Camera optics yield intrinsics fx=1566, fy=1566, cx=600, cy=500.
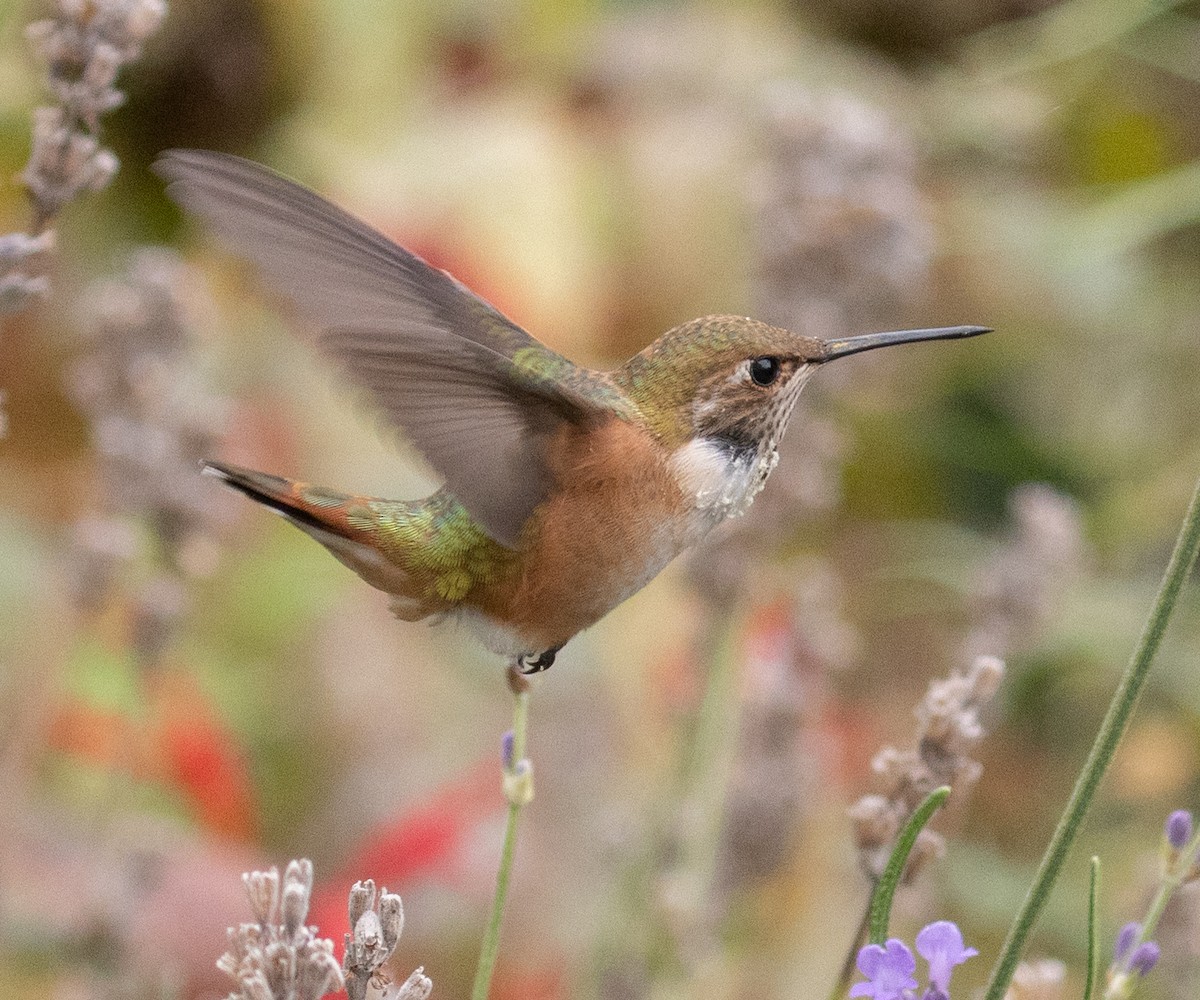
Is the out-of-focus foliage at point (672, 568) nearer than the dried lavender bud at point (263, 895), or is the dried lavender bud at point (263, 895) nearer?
the dried lavender bud at point (263, 895)

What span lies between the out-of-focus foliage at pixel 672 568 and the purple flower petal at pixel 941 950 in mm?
488

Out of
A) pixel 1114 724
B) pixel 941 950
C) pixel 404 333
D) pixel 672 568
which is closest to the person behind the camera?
pixel 1114 724

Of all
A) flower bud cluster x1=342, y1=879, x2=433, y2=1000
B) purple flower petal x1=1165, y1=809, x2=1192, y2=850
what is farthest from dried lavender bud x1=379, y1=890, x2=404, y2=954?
purple flower petal x1=1165, y1=809, x2=1192, y2=850

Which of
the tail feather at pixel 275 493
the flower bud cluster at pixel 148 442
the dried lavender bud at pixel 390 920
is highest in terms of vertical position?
the flower bud cluster at pixel 148 442

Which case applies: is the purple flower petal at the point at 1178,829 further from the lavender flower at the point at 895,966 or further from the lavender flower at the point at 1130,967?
the lavender flower at the point at 895,966

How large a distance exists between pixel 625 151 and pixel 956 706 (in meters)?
2.59

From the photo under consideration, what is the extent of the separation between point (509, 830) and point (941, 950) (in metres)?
0.23

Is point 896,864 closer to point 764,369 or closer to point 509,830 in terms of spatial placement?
point 509,830

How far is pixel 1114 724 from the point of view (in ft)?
2.25

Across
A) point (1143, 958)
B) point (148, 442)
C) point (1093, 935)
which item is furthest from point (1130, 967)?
point (148, 442)

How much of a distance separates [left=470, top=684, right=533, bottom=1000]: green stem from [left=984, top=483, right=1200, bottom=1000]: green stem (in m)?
0.26

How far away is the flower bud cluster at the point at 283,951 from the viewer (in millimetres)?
684

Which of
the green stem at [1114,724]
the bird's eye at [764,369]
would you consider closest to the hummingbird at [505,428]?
the bird's eye at [764,369]

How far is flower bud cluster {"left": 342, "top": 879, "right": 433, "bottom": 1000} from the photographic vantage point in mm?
714
